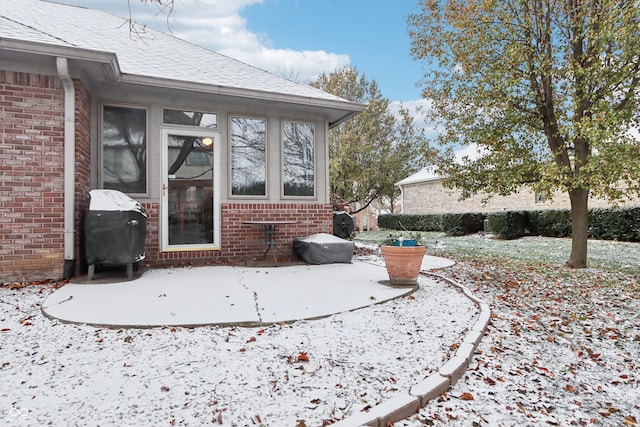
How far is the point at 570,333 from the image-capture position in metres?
3.24

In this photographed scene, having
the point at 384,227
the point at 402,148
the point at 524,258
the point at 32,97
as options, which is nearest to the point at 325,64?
the point at 402,148

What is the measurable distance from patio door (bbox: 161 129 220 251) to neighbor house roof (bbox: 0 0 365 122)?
839mm

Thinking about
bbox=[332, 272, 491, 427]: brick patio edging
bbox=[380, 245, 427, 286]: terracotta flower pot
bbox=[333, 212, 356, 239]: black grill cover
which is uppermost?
bbox=[333, 212, 356, 239]: black grill cover

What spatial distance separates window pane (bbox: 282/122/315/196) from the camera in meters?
→ 6.36

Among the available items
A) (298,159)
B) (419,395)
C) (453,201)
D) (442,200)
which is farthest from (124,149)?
(442,200)

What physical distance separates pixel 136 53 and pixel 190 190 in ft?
8.50

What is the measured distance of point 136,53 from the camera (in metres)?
6.06

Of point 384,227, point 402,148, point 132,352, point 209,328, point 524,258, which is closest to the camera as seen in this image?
point 132,352

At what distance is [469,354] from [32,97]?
540cm

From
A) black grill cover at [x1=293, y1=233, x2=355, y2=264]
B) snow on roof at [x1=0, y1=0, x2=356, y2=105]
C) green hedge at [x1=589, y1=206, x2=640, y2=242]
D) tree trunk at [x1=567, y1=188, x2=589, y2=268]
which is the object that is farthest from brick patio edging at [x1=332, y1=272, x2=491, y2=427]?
green hedge at [x1=589, y1=206, x2=640, y2=242]

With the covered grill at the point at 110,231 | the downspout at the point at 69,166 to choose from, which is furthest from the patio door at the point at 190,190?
the downspout at the point at 69,166

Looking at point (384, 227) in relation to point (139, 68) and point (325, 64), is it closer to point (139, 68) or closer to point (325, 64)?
point (325, 64)

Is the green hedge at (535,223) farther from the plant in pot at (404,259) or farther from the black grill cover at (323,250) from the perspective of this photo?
the plant in pot at (404,259)

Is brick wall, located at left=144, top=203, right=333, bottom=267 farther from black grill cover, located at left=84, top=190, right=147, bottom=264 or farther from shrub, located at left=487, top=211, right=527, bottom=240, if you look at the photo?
shrub, located at left=487, top=211, right=527, bottom=240
